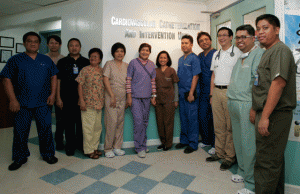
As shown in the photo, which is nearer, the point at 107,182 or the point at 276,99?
the point at 276,99

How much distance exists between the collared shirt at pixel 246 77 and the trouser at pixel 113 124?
1465 mm

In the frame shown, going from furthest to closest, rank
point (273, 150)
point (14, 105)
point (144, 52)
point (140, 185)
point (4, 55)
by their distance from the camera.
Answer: point (4, 55) < point (144, 52) < point (14, 105) < point (140, 185) < point (273, 150)

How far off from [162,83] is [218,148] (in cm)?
116

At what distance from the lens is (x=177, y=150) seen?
9.42 feet

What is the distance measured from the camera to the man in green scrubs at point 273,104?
4.44ft

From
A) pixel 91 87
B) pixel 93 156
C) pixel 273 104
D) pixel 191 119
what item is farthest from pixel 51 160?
pixel 273 104

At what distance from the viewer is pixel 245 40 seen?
1.83 m

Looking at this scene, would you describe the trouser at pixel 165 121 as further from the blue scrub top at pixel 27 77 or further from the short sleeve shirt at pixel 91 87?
the blue scrub top at pixel 27 77

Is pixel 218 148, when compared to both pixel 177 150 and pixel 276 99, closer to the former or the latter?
pixel 177 150

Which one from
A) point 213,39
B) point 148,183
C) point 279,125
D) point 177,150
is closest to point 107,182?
point 148,183

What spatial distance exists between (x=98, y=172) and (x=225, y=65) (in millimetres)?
1885

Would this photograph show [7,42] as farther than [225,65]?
Yes

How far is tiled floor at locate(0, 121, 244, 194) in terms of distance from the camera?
1.80 meters

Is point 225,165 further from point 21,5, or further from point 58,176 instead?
point 21,5
